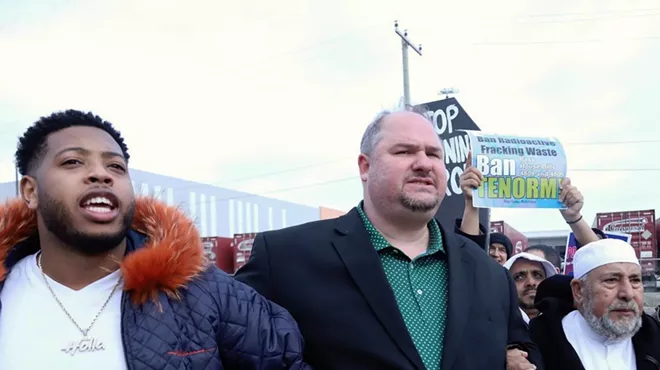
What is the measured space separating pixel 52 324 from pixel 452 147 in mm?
4079

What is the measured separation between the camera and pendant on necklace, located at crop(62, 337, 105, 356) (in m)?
1.77

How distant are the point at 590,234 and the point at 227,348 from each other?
→ 2.53 meters

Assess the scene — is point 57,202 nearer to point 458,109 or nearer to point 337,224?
point 337,224

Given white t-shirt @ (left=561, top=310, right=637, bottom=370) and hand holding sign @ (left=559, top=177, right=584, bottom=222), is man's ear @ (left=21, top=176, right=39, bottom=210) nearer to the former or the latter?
white t-shirt @ (left=561, top=310, right=637, bottom=370)

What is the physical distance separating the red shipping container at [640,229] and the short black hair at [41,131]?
61.9 ft

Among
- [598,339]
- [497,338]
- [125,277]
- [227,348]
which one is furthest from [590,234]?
[125,277]

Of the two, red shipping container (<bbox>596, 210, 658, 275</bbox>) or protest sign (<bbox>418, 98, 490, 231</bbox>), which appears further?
red shipping container (<bbox>596, 210, 658, 275</bbox>)

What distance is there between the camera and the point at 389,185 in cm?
238

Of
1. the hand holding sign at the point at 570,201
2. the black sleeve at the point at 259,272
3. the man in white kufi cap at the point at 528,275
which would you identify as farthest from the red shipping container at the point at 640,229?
the black sleeve at the point at 259,272

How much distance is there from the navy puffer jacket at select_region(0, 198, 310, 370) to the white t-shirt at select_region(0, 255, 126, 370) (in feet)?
0.16

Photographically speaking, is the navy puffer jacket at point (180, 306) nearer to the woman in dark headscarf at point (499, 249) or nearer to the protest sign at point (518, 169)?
the protest sign at point (518, 169)

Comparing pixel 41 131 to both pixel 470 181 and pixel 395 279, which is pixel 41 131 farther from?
pixel 470 181

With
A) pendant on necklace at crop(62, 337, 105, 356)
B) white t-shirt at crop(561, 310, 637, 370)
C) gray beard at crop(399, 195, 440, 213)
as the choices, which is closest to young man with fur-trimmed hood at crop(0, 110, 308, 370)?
pendant on necklace at crop(62, 337, 105, 356)

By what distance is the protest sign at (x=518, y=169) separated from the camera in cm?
363
